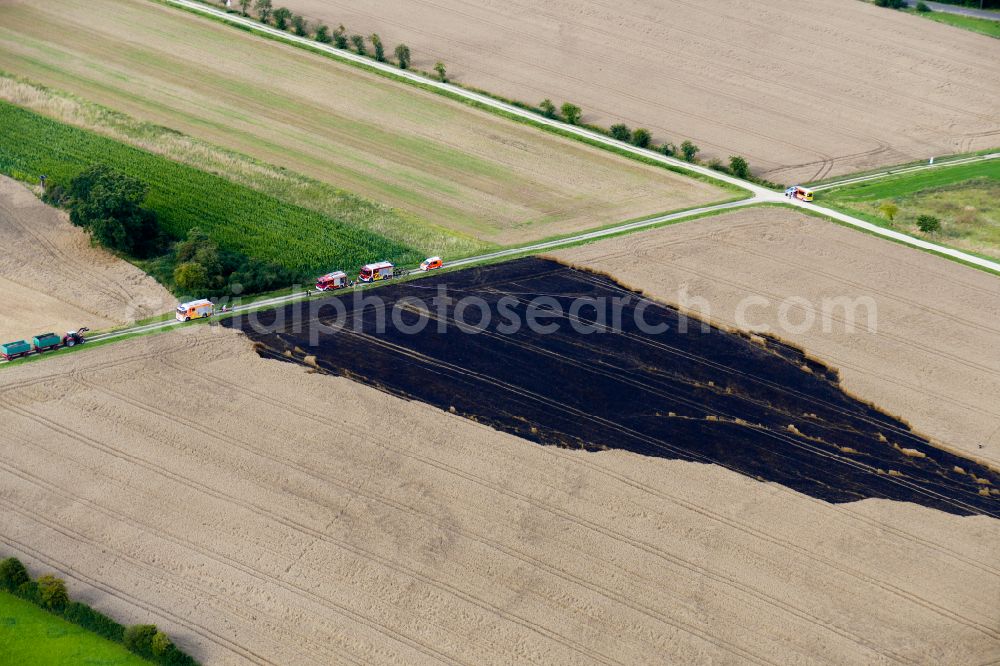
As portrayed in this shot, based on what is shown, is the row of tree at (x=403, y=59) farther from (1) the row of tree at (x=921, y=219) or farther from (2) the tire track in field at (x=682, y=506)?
(2) the tire track in field at (x=682, y=506)

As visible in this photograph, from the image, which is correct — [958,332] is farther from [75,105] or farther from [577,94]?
[75,105]

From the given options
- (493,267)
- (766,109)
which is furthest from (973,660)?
(766,109)

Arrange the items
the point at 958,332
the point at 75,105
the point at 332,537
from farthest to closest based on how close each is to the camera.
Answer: the point at 75,105
the point at 958,332
the point at 332,537

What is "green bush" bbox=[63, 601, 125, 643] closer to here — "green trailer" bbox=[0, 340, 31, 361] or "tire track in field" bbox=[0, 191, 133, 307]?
"green trailer" bbox=[0, 340, 31, 361]

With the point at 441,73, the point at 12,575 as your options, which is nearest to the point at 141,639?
the point at 12,575

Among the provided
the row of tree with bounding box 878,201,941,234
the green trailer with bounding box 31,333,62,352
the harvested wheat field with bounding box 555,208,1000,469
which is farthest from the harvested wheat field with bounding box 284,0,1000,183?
the green trailer with bounding box 31,333,62,352

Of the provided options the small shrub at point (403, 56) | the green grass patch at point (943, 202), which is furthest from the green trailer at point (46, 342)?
the green grass patch at point (943, 202)

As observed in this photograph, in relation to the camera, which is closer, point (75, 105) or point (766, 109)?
point (75, 105)
